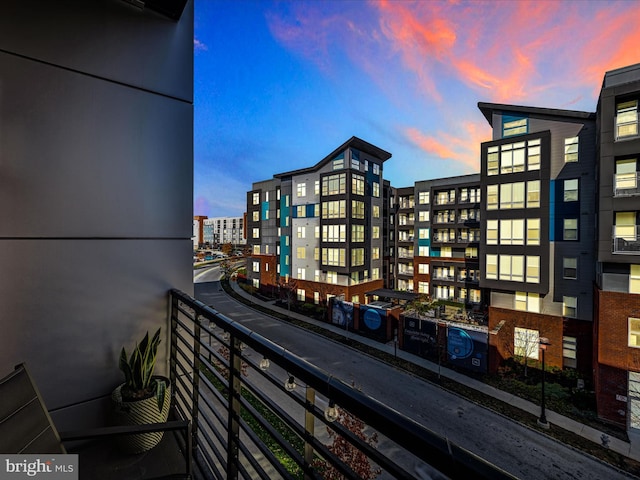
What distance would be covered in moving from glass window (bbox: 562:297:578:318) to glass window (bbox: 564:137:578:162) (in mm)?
6747

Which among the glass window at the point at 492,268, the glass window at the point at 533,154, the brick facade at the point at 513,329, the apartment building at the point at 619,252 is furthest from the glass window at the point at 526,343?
the glass window at the point at 533,154

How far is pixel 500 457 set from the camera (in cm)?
830

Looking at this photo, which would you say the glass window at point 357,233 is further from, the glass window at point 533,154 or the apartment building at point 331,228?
the glass window at point 533,154

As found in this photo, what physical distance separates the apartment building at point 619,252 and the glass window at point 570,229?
2624mm

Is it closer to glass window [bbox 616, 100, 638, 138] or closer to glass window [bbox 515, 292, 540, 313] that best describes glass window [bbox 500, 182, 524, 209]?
glass window [bbox 616, 100, 638, 138]

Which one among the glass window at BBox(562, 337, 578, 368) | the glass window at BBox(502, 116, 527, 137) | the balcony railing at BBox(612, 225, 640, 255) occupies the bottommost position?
the glass window at BBox(562, 337, 578, 368)

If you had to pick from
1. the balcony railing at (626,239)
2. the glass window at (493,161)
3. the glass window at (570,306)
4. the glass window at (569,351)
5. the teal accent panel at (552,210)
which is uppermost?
the glass window at (493,161)

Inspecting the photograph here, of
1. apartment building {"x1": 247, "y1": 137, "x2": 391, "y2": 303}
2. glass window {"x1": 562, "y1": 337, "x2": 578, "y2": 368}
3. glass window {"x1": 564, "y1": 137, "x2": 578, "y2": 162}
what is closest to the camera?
glass window {"x1": 562, "y1": 337, "x2": 578, "y2": 368}

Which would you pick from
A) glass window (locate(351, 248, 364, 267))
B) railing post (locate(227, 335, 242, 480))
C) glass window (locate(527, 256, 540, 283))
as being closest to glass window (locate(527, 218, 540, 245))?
glass window (locate(527, 256, 540, 283))

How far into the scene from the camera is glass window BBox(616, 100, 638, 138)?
1098cm

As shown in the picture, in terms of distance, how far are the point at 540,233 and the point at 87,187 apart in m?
17.3

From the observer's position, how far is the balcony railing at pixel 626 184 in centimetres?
1076

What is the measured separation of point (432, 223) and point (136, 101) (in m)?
29.3

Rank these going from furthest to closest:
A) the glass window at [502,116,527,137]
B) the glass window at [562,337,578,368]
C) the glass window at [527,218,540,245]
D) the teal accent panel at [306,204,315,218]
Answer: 1. the teal accent panel at [306,204,315,218]
2. the glass window at [502,116,527,137]
3. the glass window at [527,218,540,245]
4. the glass window at [562,337,578,368]
